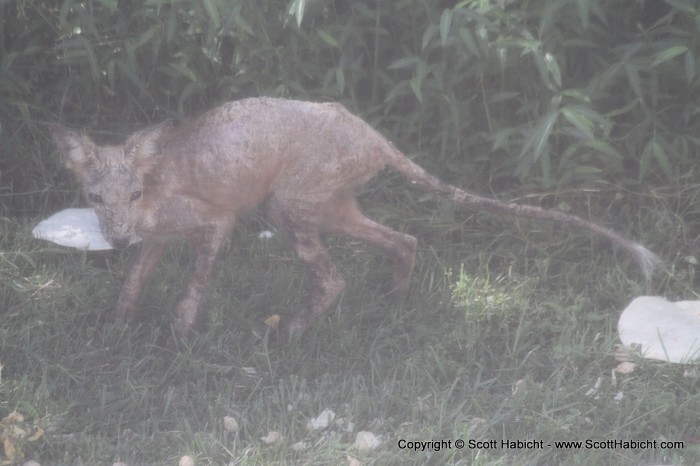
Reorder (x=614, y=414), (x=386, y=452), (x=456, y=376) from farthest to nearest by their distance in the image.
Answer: (x=456, y=376) < (x=614, y=414) < (x=386, y=452)

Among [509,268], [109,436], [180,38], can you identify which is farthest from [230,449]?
[180,38]

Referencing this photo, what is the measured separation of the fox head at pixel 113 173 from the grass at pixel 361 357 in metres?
0.61

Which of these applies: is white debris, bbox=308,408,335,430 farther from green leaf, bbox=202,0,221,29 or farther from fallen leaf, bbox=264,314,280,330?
green leaf, bbox=202,0,221,29

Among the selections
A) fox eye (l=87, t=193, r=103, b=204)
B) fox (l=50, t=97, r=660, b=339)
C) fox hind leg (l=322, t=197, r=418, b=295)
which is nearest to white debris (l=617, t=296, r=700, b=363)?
fox hind leg (l=322, t=197, r=418, b=295)

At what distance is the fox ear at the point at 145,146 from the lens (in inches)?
180

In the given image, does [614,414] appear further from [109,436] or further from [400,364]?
[109,436]

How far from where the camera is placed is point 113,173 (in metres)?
4.54

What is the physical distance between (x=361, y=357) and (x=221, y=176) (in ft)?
3.73

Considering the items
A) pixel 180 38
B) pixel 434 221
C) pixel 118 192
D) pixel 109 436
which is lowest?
pixel 109 436

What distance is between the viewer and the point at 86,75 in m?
5.77

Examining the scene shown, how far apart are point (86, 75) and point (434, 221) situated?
2271 mm

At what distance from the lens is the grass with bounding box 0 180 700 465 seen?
13.4 feet

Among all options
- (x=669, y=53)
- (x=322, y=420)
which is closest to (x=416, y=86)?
(x=669, y=53)

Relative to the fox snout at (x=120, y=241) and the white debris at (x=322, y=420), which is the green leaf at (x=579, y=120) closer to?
the white debris at (x=322, y=420)
